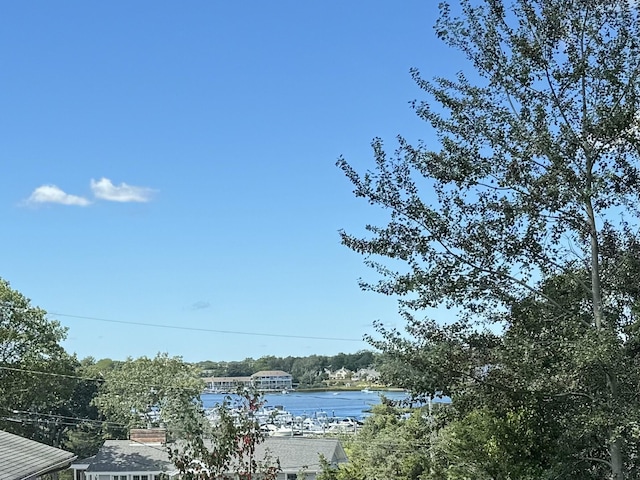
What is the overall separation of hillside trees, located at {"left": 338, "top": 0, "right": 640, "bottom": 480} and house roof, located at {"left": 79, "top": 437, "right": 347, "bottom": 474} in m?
22.3

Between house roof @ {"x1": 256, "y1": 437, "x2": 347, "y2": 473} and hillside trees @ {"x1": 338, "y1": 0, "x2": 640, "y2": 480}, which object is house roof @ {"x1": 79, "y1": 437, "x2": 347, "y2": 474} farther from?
hillside trees @ {"x1": 338, "y1": 0, "x2": 640, "y2": 480}

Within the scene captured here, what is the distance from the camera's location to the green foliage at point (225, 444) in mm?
5719

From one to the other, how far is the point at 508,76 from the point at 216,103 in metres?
13.2

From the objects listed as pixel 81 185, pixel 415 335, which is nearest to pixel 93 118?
pixel 81 185

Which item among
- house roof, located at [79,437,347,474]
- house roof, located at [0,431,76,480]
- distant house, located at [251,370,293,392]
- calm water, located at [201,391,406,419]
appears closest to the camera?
distant house, located at [251,370,293,392]

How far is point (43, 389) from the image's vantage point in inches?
1132

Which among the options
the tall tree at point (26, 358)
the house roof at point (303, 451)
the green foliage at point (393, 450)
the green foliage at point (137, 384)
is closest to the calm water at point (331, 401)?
the green foliage at point (393, 450)

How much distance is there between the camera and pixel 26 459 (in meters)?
11.4

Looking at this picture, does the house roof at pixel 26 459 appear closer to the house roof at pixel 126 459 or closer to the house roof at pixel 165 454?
the house roof at pixel 165 454

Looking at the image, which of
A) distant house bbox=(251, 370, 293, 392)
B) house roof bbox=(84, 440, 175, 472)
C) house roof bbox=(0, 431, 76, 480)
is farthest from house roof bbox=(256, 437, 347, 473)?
house roof bbox=(0, 431, 76, 480)

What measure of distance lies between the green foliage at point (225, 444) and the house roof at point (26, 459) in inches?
211

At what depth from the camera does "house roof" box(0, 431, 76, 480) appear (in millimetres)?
10250

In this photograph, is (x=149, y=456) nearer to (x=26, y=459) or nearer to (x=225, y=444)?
(x=26, y=459)

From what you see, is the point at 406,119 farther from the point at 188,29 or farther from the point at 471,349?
the point at 188,29
